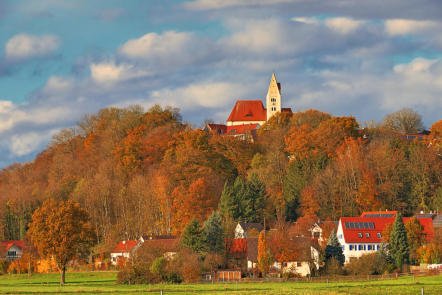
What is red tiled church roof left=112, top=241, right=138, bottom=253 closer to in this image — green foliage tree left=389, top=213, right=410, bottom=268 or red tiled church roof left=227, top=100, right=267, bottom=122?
green foliage tree left=389, top=213, right=410, bottom=268

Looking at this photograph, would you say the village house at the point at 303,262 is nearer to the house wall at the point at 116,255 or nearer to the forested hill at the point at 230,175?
the forested hill at the point at 230,175

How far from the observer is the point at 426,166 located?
9912 cm

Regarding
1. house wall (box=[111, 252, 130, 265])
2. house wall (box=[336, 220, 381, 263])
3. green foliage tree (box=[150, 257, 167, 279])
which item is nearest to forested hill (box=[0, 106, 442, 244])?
house wall (box=[111, 252, 130, 265])

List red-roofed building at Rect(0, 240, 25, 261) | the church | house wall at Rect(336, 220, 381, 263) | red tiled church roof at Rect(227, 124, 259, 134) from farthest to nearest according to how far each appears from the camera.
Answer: the church, red tiled church roof at Rect(227, 124, 259, 134), red-roofed building at Rect(0, 240, 25, 261), house wall at Rect(336, 220, 381, 263)

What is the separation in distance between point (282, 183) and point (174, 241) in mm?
24850

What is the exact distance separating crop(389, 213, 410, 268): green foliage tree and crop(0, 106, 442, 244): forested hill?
1357cm

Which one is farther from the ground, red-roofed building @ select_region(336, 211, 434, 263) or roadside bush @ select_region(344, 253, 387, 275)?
red-roofed building @ select_region(336, 211, 434, 263)

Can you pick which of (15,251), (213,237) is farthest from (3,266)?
(213,237)

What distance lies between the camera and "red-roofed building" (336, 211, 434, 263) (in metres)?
87.4

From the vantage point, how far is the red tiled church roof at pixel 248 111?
159 metres

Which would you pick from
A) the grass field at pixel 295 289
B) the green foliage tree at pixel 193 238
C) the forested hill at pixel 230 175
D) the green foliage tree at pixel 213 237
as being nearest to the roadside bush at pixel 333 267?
the grass field at pixel 295 289

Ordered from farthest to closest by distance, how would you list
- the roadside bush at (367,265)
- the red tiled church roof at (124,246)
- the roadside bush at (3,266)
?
the roadside bush at (3,266), the red tiled church roof at (124,246), the roadside bush at (367,265)

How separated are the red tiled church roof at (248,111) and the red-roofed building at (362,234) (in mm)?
71214

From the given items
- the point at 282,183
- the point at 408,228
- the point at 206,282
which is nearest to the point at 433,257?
the point at 408,228
